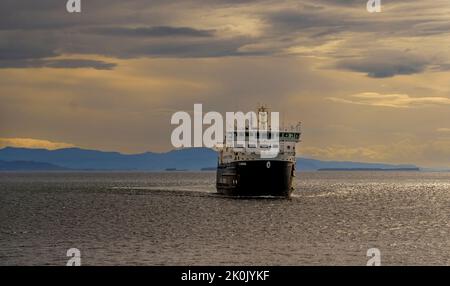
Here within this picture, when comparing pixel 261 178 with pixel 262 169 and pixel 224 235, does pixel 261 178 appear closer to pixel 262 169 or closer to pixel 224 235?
pixel 262 169

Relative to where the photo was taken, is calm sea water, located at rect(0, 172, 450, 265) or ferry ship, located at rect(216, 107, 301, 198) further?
ferry ship, located at rect(216, 107, 301, 198)

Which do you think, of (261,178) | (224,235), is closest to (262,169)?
(261,178)

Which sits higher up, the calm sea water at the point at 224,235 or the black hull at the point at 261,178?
the black hull at the point at 261,178

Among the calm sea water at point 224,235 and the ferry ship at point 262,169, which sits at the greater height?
the ferry ship at point 262,169

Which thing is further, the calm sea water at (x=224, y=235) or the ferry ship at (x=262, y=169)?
the ferry ship at (x=262, y=169)

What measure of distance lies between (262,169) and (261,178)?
237 cm

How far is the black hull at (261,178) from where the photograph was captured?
110 m

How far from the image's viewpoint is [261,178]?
113 meters

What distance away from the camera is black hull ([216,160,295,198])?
11050 cm

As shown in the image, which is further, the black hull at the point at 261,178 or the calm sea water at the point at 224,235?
the black hull at the point at 261,178

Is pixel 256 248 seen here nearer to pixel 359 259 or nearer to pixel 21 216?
pixel 359 259

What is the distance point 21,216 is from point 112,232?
2701 centimetres
